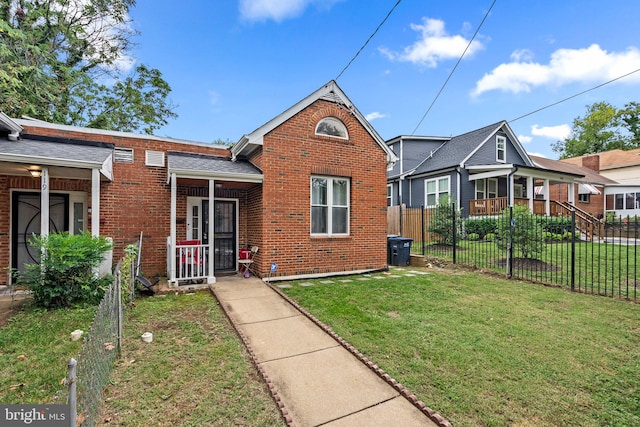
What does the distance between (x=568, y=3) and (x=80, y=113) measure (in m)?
23.7

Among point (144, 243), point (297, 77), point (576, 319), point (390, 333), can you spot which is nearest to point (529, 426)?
point (390, 333)

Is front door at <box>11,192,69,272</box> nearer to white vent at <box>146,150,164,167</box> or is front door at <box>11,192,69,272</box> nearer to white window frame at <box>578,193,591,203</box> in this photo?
white vent at <box>146,150,164,167</box>

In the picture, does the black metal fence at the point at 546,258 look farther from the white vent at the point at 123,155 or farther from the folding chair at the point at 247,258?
the white vent at the point at 123,155

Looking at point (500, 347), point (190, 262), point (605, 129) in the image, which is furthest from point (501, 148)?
point (605, 129)

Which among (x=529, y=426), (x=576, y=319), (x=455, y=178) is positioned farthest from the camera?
(x=455, y=178)

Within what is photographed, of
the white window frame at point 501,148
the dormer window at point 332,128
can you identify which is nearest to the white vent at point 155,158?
the dormer window at point 332,128

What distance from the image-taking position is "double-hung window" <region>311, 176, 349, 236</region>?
8.52 m

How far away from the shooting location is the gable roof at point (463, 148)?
57.0 ft

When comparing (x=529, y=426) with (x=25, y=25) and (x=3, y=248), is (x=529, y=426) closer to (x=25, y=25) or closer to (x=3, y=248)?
(x=3, y=248)

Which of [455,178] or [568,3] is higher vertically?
[568,3]

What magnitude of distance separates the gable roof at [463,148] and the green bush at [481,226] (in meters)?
3.36

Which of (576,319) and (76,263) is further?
(76,263)

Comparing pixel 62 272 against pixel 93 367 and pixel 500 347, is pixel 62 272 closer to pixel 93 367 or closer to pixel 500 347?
pixel 93 367

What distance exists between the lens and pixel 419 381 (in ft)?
10.2
